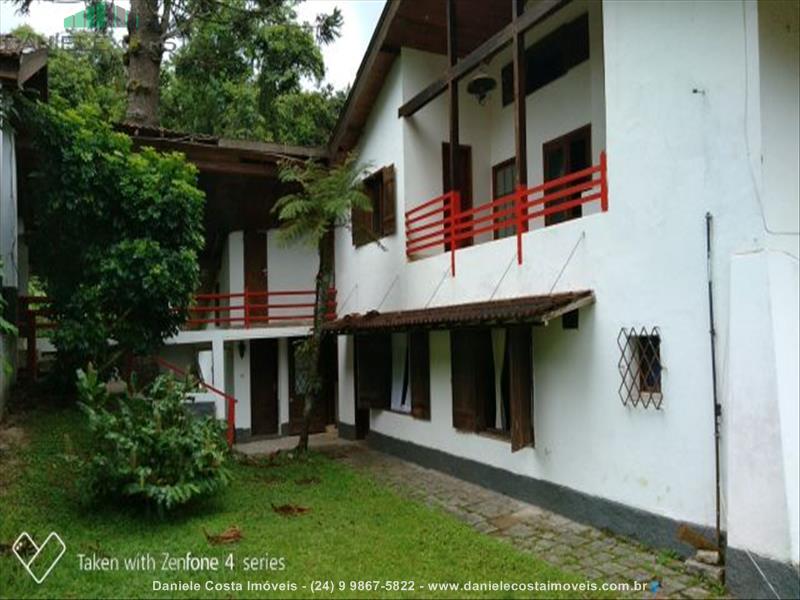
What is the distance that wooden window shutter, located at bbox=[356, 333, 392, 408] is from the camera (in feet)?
39.5

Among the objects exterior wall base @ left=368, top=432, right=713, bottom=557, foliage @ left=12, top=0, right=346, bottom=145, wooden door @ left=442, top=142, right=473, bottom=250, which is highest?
foliage @ left=12, top=0, right=346, bottom=145

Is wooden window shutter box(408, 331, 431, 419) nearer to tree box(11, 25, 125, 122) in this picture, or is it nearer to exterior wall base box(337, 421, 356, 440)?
exterior wall base box(337, 421, 356, 440)

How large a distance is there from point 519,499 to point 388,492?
185 cm

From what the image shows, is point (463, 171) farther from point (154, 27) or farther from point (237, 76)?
point (237, 76)

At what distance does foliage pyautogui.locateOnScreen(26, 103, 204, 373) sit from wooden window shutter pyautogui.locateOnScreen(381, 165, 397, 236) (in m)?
3.47

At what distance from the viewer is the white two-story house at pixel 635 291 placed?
17.0 feet

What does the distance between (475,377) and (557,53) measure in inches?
217

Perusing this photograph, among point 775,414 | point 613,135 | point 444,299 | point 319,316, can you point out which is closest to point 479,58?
point 613,135

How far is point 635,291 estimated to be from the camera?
21.0 feet

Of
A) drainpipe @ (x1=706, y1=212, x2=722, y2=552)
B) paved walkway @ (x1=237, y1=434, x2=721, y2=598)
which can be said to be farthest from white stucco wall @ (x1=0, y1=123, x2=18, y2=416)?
drainpipe @ (x1=706, y1=212, x2=722, y2=552)

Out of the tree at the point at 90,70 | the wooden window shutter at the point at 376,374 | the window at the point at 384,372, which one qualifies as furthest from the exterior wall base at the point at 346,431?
the tree at the point at 90,70

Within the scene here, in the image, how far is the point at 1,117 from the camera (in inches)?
311

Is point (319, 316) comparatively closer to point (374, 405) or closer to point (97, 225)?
point (374, 405)

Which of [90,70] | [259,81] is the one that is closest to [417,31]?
[259,81]
